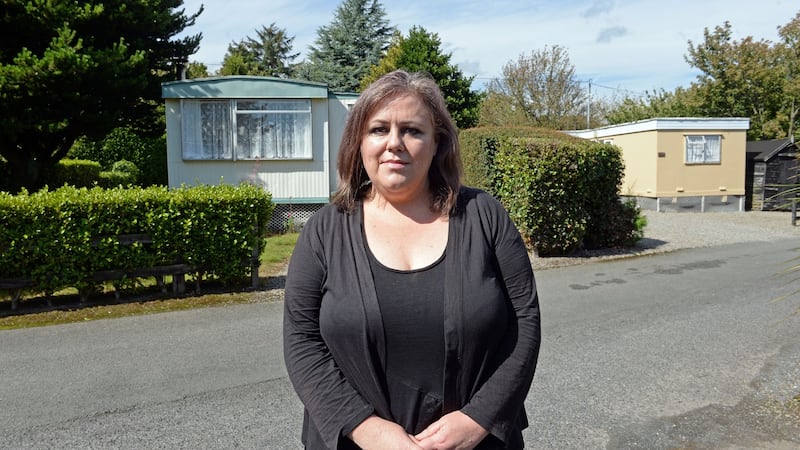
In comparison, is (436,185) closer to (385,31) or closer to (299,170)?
(299,170)

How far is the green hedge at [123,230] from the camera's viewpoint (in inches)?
277

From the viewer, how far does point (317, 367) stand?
1.94 metres

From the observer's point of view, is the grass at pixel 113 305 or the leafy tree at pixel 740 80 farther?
the leafy tree at pixel 740 80

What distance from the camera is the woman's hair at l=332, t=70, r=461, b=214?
2057 millimetres

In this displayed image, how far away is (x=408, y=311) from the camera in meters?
1.87

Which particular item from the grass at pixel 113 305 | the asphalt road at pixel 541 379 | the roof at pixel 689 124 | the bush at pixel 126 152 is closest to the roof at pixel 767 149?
the roof at pixel 689 124

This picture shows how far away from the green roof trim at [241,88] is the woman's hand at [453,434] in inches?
510

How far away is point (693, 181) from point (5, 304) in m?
18.8

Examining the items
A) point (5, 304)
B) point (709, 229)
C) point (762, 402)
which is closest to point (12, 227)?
point (5, 304)

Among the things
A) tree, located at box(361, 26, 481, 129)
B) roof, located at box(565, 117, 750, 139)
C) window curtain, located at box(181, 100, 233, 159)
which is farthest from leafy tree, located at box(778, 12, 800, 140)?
window curtain, located at box(181, 100, 233, 159)

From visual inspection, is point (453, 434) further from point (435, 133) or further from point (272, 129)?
point (272, 129)

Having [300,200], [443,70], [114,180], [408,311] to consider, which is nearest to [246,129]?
[300,200]

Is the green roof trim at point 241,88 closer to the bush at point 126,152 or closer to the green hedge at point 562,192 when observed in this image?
the green hedge at point 562,192

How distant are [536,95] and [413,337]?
95.5ft
